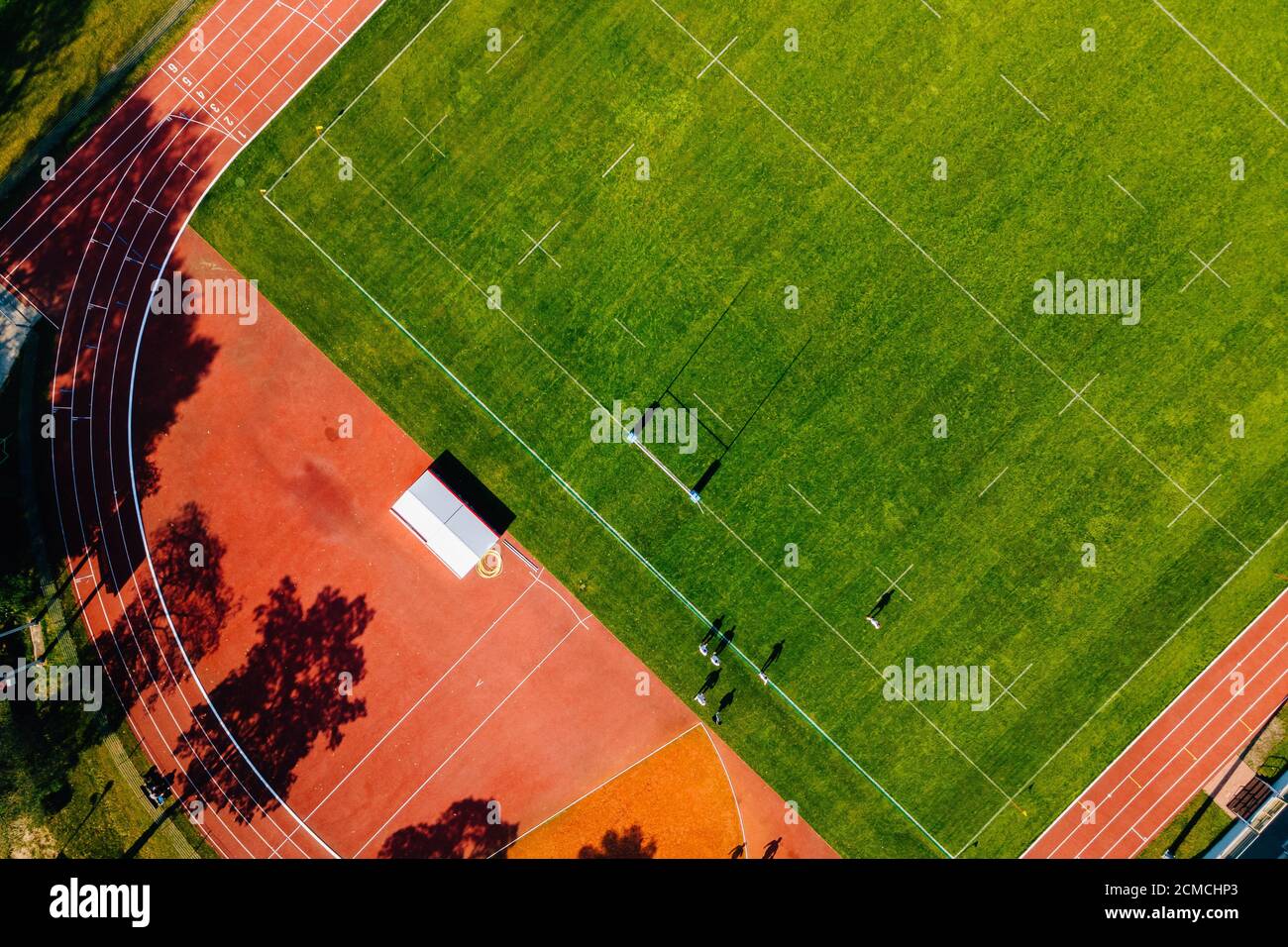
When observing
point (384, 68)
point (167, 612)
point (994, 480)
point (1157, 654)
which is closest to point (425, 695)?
point (167, 612)

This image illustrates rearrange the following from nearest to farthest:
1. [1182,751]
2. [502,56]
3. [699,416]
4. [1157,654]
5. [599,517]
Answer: [502,56], [699,416], [599,517], [1157,654], [1182,751]

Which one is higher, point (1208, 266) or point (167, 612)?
point (1208, 266)

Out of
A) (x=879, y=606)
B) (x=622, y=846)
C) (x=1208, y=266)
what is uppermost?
(x=1208, y=266)

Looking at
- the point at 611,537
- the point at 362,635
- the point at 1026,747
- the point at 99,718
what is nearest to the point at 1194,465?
the point at 1026,747

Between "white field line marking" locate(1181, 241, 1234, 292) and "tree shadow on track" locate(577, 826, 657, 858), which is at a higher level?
"white field line marking" locate(1181, 241, 1234, 292)

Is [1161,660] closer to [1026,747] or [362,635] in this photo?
[1026,747]

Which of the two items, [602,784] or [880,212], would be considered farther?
[602,784]

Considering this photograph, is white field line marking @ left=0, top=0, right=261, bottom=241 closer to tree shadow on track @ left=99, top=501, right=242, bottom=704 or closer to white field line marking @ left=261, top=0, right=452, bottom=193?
white field line marking @ left=261, top=0, right=452, bottom=193

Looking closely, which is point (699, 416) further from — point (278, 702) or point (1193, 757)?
point (1193, 757)

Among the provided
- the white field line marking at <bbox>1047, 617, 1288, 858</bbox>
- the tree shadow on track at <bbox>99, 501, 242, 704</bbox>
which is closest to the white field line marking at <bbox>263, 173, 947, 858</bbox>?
the white field line marking at <bbox>1047, 617, 1288, 858</bbox>
